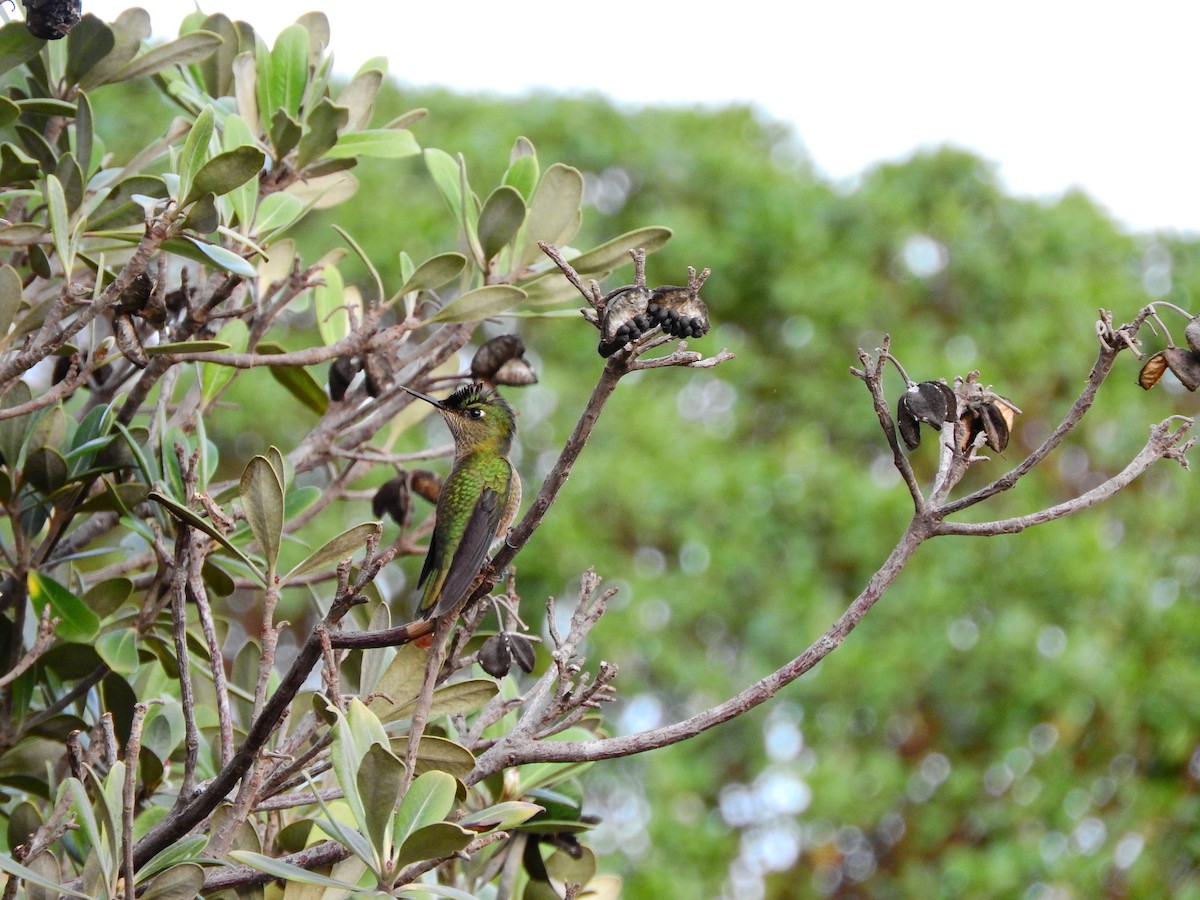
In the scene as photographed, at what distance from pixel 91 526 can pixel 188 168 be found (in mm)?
820

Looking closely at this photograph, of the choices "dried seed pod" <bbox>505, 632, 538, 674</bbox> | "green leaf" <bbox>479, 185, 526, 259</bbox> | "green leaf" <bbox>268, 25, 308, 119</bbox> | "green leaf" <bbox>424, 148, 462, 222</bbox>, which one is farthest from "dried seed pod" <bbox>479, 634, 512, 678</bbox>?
"green leaf" <bbox>268, 25, 308, 119</bbox>

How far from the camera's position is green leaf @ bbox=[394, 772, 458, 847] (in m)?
1.42

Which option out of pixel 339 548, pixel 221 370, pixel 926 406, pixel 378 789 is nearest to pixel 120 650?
pixel 339 548

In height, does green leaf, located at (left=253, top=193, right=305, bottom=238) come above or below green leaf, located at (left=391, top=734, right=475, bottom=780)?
above

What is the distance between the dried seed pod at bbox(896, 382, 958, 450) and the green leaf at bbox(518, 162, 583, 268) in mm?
891

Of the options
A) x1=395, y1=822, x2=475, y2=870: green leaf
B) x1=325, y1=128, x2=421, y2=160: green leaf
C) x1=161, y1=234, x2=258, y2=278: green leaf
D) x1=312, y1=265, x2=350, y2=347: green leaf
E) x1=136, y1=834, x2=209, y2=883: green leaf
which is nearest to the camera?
x1=395, y1=822, x2=475, y2=870: green leaf

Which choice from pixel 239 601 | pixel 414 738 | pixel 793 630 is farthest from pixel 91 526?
pixel 793 630

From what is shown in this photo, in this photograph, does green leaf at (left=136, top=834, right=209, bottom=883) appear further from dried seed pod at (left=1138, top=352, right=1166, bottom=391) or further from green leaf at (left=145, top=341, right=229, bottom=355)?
dried seed pod at (left=1138, top=352, right=1166, bottom=391)

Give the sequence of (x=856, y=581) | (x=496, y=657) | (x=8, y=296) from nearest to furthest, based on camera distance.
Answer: (x=8, y=296)
(x=496, y=657)
(x=856, y=581)

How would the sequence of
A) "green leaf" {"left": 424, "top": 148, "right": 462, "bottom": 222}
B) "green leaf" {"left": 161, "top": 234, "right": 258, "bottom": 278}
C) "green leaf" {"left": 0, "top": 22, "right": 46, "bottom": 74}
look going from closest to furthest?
"green leaf" {"left": 161, "top": 234, "right": 258, "bottom": 278}, "green leaf" {"left": 0, "top": 22, "right": 46, "bottom": 74}, "green leaf" {"left": 424, "top": 148, "right": 462, "bottom": 222}

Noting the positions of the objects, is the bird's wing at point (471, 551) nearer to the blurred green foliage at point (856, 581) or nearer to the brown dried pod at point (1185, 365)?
the brown dried pod at point (1185, 365)

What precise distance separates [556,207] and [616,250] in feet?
0.77

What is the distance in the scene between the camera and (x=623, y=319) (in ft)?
4.69

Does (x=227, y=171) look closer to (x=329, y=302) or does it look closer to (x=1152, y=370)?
(x=329, y=302)
